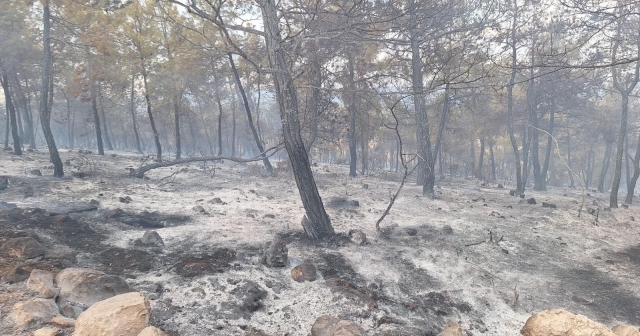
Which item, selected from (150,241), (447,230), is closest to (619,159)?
(447,230)

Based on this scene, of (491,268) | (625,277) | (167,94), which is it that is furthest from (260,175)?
(625,277)

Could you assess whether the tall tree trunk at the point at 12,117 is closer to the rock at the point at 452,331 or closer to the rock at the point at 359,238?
the rock at the point at 359,238

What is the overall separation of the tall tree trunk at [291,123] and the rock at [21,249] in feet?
13.0

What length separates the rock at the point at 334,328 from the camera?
302 centimetres

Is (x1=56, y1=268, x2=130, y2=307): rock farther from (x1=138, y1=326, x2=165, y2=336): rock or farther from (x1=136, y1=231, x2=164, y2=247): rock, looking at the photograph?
(x1=136, y1=231, x2=164, y2=247): rock

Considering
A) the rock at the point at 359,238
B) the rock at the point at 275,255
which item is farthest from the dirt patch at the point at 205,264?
the rock at the point at 359,238

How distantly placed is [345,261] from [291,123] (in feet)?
9.07

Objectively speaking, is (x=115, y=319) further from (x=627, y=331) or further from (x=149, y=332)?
(x=627, y=331)

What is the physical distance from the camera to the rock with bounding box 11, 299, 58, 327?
261cm

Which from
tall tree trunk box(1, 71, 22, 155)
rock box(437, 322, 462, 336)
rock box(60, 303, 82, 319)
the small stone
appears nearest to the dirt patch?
rock box(60, 303, 82, 319)

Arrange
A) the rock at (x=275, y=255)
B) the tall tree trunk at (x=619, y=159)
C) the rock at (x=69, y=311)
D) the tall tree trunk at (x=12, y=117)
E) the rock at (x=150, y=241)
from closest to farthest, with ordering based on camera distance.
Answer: the rock at (x=69, y=311), the rock at (x=275, y=255), the rock at (x=150, y=241), the tall tree trunk at (x=619, y=159), the tall tree trunk at (x=12, y=117)

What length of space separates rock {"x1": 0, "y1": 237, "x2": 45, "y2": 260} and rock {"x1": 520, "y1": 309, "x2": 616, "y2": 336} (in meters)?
6.12

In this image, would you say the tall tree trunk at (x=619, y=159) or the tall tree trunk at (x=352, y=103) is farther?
the tall tree trunk at (x=352, y=103)

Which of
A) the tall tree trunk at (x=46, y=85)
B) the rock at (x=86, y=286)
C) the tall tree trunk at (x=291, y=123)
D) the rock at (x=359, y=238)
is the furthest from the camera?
the tall tree trunk at (x=46, y=85)
